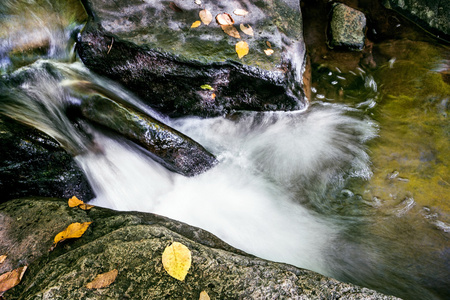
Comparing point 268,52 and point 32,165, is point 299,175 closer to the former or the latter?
point 268,52

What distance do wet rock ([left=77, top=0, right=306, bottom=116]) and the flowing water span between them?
238mm

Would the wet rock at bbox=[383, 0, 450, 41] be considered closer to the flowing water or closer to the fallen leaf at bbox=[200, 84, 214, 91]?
the flowing water

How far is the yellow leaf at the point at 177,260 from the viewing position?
68.1 inches

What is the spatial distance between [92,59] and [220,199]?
2.46 m

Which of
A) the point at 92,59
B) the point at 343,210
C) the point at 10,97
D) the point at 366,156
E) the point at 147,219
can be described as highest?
the point at 92,59

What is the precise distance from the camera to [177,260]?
5.89 feet

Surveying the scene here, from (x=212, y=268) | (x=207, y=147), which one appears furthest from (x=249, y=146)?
(x=212, y=268)

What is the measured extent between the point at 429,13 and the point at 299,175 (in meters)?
3.79

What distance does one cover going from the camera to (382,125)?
3.80m

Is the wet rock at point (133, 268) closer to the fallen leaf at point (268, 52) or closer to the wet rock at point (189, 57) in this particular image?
the wet rock at point (189, 57)

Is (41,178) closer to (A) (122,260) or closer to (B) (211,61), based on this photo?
(A) (122,260)

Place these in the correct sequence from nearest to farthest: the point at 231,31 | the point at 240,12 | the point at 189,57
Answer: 1. the point at 189,57
2. the point at 231,31
3. the point at 240,12

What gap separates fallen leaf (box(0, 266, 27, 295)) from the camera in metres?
1.78

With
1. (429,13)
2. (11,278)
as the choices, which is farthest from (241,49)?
(429,13)
